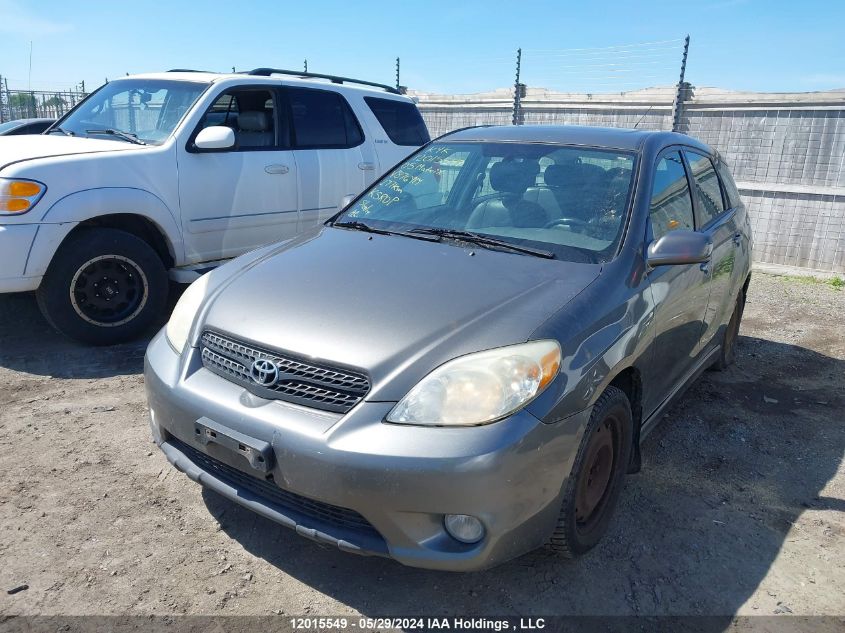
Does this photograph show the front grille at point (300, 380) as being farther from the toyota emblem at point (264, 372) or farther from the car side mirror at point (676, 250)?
the car side mirror at point (676, 250)

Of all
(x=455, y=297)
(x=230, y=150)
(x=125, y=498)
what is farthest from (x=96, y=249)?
(x=455, y=297)

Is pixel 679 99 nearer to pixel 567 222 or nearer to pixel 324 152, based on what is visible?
pixel 324 152

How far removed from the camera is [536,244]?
9.98 ft

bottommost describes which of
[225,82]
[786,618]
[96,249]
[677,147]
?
[786,618]

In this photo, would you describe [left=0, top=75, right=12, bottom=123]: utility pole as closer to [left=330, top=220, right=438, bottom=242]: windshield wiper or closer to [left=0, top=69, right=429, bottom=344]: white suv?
[left=0, top=69, right=429, bottom=344]: white suv

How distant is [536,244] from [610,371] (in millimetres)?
786

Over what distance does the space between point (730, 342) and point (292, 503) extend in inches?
158

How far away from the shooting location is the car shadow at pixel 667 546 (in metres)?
2.48

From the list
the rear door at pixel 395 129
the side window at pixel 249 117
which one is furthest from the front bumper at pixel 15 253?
the rear door at pixel 395 129

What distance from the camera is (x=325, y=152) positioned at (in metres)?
5.96

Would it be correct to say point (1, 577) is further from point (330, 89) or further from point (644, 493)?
point (330, 89)

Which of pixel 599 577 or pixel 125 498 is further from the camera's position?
pixel 125 498

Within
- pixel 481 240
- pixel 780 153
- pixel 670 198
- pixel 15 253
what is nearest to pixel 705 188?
pixel 670 198

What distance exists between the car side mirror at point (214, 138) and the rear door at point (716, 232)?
3.26m
